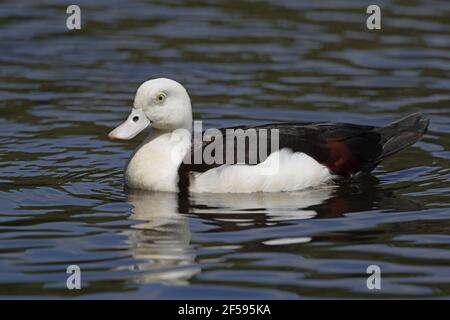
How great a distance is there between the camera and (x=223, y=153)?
524 inches

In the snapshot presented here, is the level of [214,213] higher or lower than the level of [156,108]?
lower

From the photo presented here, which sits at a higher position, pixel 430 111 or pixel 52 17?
pixel 52 17

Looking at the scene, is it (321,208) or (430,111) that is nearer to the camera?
(321,208)

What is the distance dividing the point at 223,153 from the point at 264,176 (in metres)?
0.53

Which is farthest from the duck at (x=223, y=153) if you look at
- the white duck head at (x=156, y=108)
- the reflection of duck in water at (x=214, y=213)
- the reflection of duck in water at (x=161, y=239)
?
the reflection of duck in water at (x=161, y=239)

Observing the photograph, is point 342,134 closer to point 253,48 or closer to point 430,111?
point 430,111

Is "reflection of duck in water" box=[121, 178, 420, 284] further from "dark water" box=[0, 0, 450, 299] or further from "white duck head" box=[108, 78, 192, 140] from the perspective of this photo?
"white duck head" box=[108, 78, 192, 140]

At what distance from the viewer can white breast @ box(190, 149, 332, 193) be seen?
43.8ft

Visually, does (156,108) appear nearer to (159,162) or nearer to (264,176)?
(159,162)

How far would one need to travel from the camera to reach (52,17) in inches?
844

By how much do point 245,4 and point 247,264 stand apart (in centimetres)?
1139

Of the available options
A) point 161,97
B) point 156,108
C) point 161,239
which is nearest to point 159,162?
point 156,108

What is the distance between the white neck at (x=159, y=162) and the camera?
13539 mm

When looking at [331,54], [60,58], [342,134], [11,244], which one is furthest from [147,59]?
[11,244]
